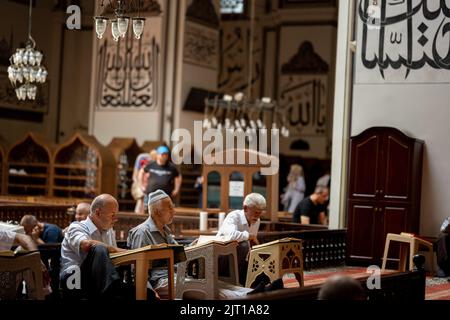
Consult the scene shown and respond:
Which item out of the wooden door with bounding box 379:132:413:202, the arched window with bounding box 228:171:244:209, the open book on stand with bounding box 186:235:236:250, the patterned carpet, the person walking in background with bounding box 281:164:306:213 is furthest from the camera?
the person walking in background with bounding box 281:164:306:213

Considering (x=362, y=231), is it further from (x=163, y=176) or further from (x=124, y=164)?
(x=124, y=164)

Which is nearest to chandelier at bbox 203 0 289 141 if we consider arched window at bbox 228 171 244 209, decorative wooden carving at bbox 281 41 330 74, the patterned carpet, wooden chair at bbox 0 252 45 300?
decorative wooden carving at bbox 281 41 330 74

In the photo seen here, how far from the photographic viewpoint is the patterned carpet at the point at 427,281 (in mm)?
8082

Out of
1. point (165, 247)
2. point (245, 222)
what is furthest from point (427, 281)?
point (165, 247)

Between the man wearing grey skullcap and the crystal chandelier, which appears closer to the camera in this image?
the man wearing grey skullcap

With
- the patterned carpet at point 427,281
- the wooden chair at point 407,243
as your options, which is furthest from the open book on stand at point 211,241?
the wooden chair at point 407,243

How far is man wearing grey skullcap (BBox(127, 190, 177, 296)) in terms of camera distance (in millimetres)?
6168

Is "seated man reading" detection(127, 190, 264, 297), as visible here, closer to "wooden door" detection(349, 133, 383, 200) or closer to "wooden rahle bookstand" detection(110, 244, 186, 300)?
"wooden rahle bookstand" detection(110, 244, 186, 300)

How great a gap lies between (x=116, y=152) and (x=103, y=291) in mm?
10723

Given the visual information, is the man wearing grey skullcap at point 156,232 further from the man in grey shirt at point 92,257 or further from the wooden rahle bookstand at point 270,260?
the wooden rahle bookstand at point 270,260

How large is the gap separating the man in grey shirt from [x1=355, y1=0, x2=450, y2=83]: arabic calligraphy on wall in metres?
5.70

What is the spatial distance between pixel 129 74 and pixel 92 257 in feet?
37.2

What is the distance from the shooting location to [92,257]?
5.59 meters
